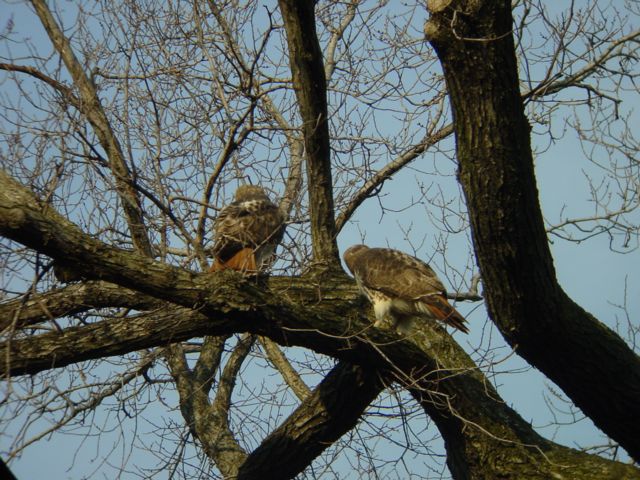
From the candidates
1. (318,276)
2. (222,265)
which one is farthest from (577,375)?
(222,265)

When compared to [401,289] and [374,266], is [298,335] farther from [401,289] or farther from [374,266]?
[374,266]

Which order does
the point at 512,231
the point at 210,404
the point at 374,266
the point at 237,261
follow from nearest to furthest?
the point at 512,231
the point at 237,261
the point at 374,266
the point at 210,404

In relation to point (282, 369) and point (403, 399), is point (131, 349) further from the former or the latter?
point (282, 369)

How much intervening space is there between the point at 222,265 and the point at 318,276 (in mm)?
727

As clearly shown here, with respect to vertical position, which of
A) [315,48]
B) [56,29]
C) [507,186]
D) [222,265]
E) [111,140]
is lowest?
[507,186]

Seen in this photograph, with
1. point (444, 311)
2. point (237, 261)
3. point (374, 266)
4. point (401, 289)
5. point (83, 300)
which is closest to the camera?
point (444, 311)

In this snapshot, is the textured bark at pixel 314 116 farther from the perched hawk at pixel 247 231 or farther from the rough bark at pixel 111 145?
the rough bark at pixel 111 145

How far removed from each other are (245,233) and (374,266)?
1.19m

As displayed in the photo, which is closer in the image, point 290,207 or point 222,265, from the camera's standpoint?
point 222,265

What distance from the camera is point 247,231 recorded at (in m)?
6.14

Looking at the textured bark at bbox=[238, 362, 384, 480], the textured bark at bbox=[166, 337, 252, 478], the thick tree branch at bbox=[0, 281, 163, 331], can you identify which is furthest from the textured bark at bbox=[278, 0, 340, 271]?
the textured bark at bbox=[166, 337, 252, 478]

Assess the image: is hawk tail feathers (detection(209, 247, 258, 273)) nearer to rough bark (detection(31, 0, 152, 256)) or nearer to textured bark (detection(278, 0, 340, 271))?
textured bark (detection(278, 0, 340, 271))

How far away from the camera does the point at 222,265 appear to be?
5902 mm

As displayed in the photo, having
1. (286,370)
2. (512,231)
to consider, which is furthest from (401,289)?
(286,370)
